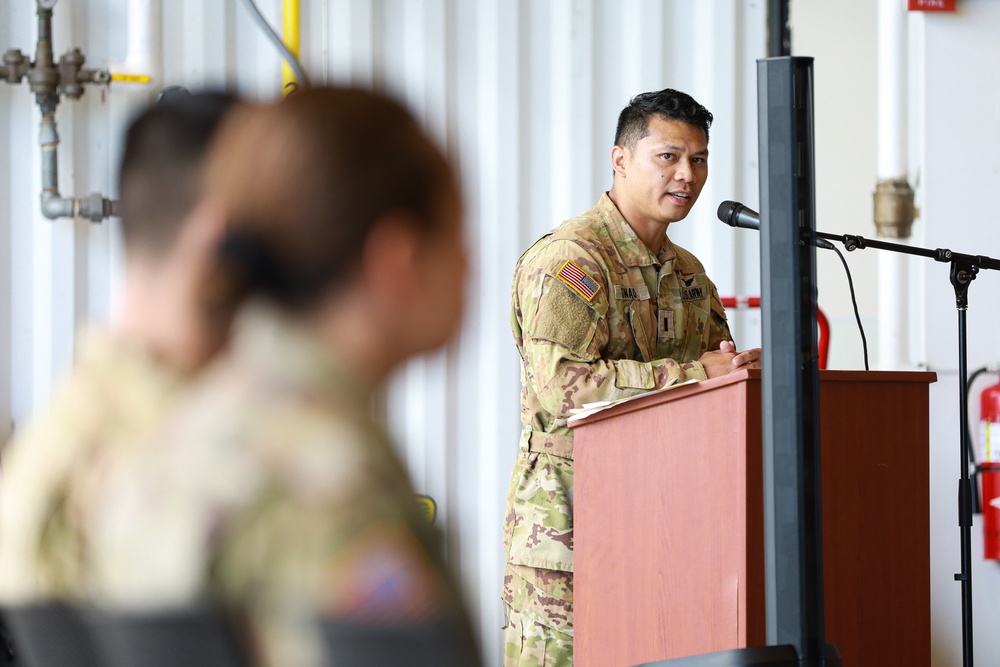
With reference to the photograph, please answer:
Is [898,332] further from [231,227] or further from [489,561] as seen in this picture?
[231,227]

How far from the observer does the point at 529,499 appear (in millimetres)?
2545

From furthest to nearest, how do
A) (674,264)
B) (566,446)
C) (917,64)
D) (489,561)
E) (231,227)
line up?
(917,64) < (489,561) < (674,264) < (566,446) < (231,227)

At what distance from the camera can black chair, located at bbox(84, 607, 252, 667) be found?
2.05 ft

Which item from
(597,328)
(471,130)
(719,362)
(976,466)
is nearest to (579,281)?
(597,328)

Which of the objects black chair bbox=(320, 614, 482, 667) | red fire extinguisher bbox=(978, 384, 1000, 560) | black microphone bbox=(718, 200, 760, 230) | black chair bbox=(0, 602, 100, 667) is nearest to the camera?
black chair bbox=(320, 614, 482, 667)

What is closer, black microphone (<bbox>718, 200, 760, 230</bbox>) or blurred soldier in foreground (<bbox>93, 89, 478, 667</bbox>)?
blurred soldier in foreground (<bbox>93, 89, 478, 667</bbox>)

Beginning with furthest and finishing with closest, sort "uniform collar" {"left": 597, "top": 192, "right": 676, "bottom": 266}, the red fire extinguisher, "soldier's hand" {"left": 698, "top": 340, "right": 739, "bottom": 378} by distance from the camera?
the red fire extinguisher → "uniform collar" {"left": 597, "top": 192, "right": 676, "bottom": 266} → "soldier's hand" {"left": 698, "top": 340, "right": 739, "bottom": 378}

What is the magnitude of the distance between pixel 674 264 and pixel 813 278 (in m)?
1.71

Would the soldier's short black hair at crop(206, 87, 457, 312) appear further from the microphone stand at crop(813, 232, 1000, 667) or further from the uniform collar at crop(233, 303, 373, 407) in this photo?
the microphone stand at crop(813, 232, 1000, 667)

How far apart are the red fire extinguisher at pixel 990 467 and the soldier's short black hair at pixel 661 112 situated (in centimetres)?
169

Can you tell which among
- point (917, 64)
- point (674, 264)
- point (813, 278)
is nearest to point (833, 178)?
point (917, 64)

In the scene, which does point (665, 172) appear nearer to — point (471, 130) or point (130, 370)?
point (471, 130)

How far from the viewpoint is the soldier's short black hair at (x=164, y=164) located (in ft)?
2.56

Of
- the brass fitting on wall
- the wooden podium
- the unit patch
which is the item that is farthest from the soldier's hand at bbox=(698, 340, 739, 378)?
the brass fitting on wall
